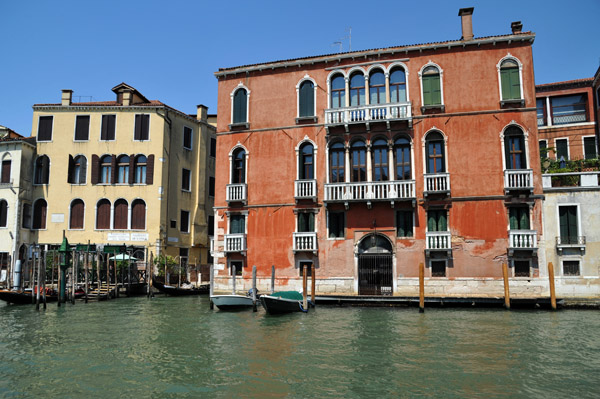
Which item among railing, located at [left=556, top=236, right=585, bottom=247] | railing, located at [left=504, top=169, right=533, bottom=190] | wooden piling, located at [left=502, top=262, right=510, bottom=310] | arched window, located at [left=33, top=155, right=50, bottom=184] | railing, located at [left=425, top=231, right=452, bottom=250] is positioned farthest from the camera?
arched window, located at [left=33, top=155, right=50, bottom=184]

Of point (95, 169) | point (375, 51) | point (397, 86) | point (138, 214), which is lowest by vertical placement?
point (138, 214)

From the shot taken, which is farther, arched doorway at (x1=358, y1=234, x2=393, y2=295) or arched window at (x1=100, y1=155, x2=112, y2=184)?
arched window at (x1=100, y1=155, x2=112, y2=184)

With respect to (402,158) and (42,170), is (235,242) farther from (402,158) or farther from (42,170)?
(42,170)

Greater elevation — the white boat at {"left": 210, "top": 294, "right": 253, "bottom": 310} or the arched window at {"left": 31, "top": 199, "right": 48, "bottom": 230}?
the arched window at {"left": 31, "top": 199, "right": 48, "bottom": 230}

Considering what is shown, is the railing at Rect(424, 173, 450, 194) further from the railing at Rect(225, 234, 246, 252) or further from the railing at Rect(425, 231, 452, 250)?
the railing at Rect(225, 234, 246, 252)

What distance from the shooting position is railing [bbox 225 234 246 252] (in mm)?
19219

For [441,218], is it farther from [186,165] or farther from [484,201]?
[186,165]

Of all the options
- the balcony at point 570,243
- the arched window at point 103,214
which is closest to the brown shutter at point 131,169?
the arched window at point 103,214

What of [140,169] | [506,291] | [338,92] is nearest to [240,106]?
[338,92]

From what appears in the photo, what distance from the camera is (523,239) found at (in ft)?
54.2

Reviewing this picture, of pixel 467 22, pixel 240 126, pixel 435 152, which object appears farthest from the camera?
pixel 240 126

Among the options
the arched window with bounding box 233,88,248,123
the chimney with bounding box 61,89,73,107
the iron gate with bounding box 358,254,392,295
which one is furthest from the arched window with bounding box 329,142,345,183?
the chimney with bounding box 61,89,73,107

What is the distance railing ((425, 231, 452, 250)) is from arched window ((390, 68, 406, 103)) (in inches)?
202

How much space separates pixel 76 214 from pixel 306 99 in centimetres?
1336
